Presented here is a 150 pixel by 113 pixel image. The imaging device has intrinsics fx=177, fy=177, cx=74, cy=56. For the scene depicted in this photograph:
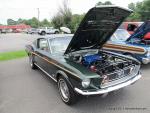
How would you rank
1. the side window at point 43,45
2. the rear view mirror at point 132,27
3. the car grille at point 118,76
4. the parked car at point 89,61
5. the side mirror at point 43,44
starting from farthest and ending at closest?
the rear view mirror at point 132,27 < the side mirror at point 43,44 < the side window at point 43,45 < the car grille at point 118,76 < the parked car at point 89,61

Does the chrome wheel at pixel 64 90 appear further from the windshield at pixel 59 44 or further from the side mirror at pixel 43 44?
the side mirror at pixel 43 44

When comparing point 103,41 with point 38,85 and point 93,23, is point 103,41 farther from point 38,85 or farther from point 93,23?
point 38,85

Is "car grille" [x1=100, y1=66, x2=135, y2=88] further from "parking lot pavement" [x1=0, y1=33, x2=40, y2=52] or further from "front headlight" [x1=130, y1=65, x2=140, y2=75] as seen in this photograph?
"parking lot pavement" [x1=0, y1=33, x2=40, y2=52]

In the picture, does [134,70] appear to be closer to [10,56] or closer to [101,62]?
[101,62]

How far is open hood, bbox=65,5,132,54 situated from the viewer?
377cm

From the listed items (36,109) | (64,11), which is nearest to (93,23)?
(36,109)

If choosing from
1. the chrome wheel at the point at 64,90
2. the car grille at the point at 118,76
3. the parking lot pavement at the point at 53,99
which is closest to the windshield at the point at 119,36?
the parking lot pavement at the point at 53,99

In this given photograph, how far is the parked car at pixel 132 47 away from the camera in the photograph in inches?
251

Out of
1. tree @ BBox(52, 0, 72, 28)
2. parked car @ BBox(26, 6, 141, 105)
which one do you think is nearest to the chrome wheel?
parked car @ BBox(26, 6, 141, 105)

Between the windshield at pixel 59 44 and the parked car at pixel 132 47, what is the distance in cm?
267

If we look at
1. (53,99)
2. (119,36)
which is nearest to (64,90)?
(53,99)

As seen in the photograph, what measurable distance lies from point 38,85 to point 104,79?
97.1 inches

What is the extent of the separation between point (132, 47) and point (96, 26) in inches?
114

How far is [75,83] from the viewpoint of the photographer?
3.59m
